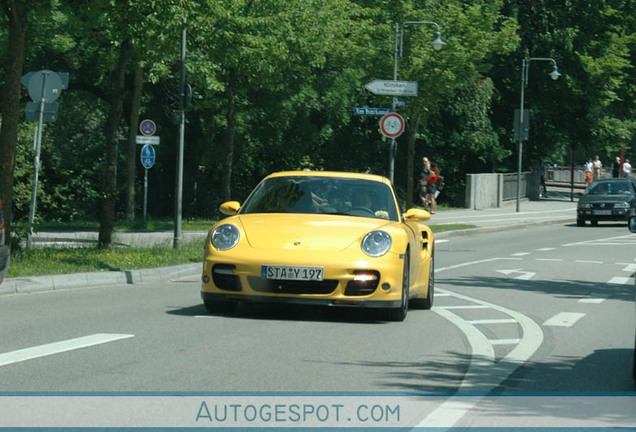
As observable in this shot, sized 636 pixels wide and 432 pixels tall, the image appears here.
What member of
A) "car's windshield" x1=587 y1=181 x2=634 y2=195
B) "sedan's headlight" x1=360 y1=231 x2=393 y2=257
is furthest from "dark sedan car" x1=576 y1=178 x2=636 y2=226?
"sedan's headlight" x1=360 y1=231 x2=393 y2=257

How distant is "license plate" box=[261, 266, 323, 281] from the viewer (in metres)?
10.7

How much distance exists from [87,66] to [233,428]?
31766 millimetres

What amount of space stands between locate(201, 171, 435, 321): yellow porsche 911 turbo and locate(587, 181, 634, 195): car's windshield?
27915 millimetres

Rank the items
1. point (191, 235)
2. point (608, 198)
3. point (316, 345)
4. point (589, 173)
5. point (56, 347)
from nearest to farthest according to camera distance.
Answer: point (56, 347)
point (316, 345)
point (191, 235)
point (608, 198)
point (589, 173)

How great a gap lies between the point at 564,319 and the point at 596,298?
2985mm

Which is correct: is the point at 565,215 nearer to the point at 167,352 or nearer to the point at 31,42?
the point at 31,42

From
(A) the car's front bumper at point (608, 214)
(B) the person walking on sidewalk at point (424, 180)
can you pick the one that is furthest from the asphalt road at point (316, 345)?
(B) the person walking on sidewalk at point (424, 180)

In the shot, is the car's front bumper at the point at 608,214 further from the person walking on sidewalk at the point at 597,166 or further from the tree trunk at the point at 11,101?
the tree trunk at the point at 11,101

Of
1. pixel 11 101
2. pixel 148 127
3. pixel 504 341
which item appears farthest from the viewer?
A: pixel 148 127

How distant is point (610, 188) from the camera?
127ft

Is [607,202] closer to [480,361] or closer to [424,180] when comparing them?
[424,180]

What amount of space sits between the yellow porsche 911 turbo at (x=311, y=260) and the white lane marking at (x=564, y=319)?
1402 mm

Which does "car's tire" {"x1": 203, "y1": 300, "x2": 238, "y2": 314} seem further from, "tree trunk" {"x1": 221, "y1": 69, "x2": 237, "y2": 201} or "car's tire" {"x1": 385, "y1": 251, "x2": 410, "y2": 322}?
"tree trunk" {"x1": 221, "y1": 69, "x2": 237, "y2": 201}

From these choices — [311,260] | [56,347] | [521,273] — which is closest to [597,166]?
[521,273]
